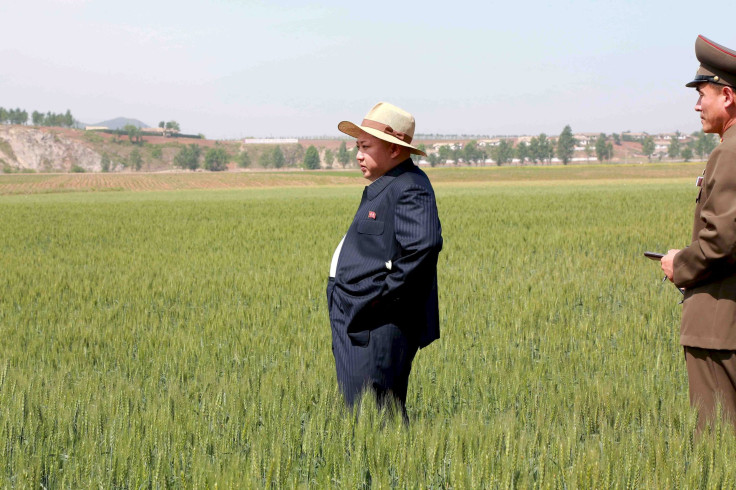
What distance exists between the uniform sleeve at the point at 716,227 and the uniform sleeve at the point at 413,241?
3.60 ft

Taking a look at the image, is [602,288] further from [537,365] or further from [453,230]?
[453,230]

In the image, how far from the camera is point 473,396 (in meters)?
4.54

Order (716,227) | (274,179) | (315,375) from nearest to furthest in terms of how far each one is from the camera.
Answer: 1. (716,227)
2. (315,375)
3. (274,179)

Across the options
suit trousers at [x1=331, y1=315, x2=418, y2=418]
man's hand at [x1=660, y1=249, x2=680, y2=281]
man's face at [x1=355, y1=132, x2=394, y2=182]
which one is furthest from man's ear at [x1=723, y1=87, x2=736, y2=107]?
suit trousers at [x1=331, y1=315, x2=418, y2=418]

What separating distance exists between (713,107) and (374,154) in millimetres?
1534

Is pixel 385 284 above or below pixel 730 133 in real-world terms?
below

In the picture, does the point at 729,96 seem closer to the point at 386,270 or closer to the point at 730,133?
the point at 730,133

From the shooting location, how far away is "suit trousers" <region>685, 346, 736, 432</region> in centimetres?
316

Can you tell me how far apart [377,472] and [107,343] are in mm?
5225

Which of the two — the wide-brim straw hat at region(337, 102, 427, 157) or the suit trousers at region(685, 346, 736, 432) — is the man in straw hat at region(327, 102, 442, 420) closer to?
the wide-brim straw hat at region(337, 102, 427, 157)

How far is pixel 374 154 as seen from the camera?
3621 millimetres

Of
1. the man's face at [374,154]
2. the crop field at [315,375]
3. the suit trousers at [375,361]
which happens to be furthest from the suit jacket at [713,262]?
the man's face at [374,154]

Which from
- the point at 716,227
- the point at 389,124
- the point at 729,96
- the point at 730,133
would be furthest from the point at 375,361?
the point at 729,96

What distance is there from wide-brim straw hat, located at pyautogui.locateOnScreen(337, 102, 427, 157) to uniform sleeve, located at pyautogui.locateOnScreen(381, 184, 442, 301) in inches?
10.5
